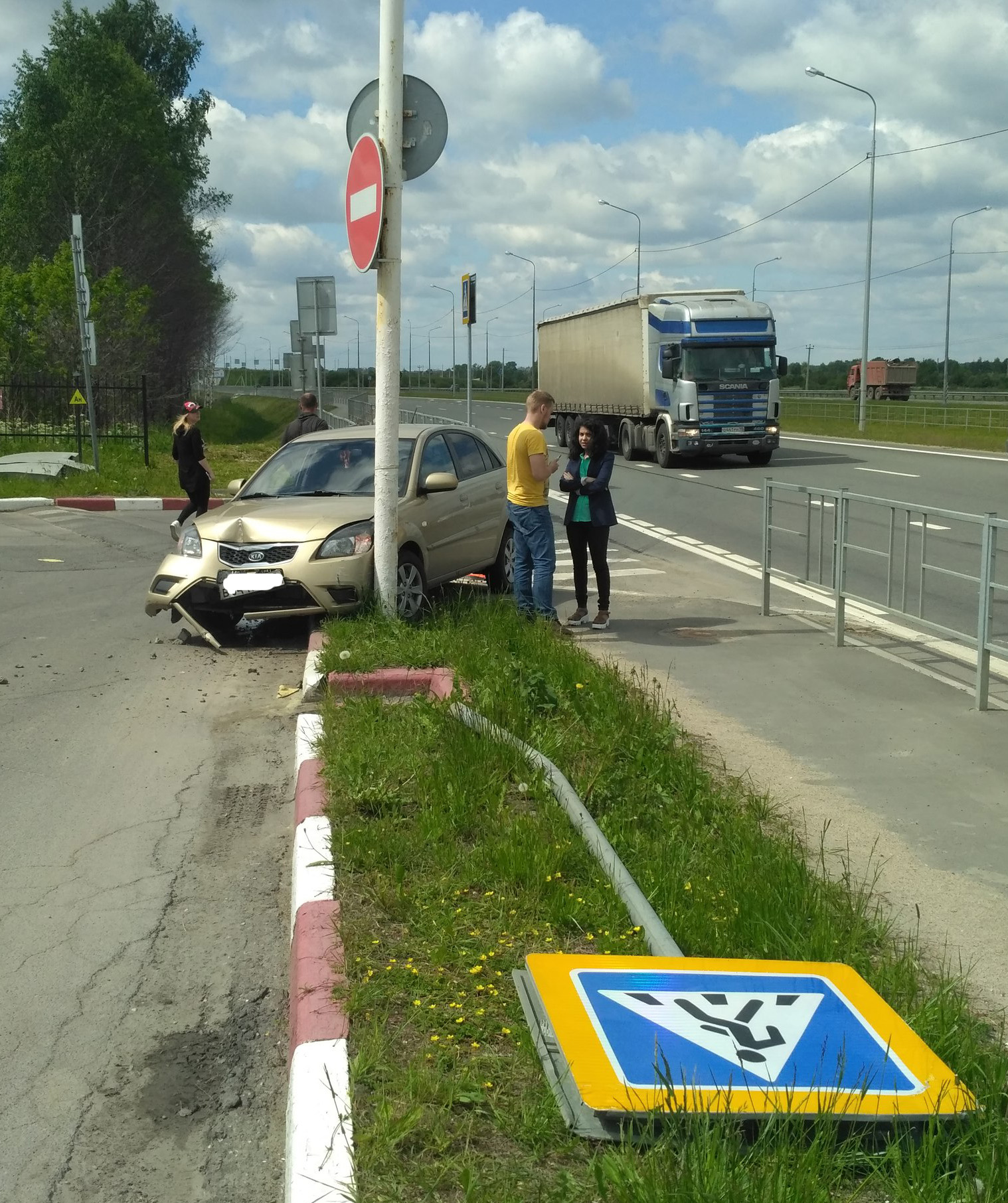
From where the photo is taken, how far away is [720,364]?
29.2m

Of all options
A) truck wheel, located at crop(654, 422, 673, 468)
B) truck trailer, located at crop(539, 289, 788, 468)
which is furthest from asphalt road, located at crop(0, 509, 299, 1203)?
truck wheel, located at crop(654, 422, 673, 468)

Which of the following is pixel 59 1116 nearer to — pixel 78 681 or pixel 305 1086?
pixel 305 1086

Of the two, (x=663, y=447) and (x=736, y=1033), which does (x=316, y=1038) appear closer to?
(x=736, y=1033)

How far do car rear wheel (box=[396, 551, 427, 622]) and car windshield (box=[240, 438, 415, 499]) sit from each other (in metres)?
0.62

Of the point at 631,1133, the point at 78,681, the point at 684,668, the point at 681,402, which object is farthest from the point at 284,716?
the point at 681,402

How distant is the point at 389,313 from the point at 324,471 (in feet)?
7.41

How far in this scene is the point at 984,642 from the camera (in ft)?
24.5

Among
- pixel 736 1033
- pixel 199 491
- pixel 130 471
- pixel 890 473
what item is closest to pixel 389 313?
pixel 736 1033

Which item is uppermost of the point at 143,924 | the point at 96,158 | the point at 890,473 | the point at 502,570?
the point at 96,158

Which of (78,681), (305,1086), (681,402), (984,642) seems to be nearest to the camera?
(305,1086)

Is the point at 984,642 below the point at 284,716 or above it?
above

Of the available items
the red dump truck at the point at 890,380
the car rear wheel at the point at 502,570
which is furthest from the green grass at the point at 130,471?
the red dump truck at the point at 890,380

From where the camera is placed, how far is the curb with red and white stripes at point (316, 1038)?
2.85 metres

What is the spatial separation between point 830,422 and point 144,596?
4377 cm
